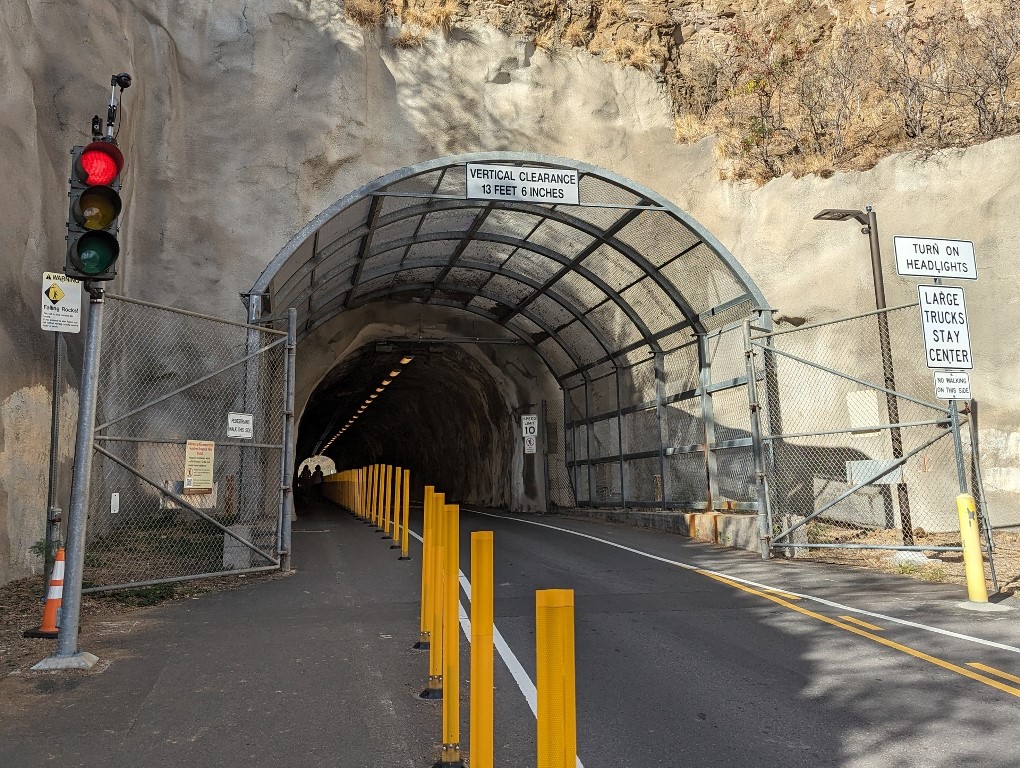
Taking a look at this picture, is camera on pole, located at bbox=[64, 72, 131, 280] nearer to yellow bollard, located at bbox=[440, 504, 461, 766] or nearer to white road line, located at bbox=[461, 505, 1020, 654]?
yellow bollard, located at bbox=[440, 504, 461, 766]

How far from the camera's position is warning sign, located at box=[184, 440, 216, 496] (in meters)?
9.11

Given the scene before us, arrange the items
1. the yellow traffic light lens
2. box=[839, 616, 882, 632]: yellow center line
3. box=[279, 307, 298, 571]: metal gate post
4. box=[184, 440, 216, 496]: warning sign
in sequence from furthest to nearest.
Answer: box=[279, 307, 298, 571]: metal gate post < box=[184, 440, 216, 496]: warning sign < box=[839, 616, 882, 632]: yellow center line < the yellow traffic light lens

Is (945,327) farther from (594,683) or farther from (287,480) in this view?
(287,480)

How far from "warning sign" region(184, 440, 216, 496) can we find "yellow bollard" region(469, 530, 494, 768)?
6666 mm

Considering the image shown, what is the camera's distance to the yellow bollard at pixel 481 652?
10.6ft

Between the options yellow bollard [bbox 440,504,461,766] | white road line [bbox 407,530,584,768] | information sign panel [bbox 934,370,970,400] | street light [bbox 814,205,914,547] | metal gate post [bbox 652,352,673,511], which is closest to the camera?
yellow bollard [bbox 440,504,461,766]

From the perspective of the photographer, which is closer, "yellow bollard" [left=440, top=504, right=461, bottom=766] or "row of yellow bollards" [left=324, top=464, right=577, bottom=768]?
"row of yellow bollards" [left=324, top=464, right=577, bottom=768]

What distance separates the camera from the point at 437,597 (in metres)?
4.89

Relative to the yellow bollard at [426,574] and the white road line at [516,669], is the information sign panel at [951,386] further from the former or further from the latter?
the yellow bollard at [426,574]

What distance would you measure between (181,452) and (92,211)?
10392 millimetres

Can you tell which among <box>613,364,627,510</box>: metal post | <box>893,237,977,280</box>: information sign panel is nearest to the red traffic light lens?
<box>893,237,977,280</box>: information sign panel

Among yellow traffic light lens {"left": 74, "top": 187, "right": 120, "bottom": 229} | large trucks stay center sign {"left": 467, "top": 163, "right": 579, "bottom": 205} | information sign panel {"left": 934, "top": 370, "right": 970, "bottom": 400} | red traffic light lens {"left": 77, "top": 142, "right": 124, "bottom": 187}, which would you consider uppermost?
large trucks stay center sign {"left": 467, "top": 163, "right": 579, "bottom": 205}

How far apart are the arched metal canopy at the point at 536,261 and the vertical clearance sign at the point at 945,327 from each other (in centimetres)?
452

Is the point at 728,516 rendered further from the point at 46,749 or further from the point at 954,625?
the point at 46,749
